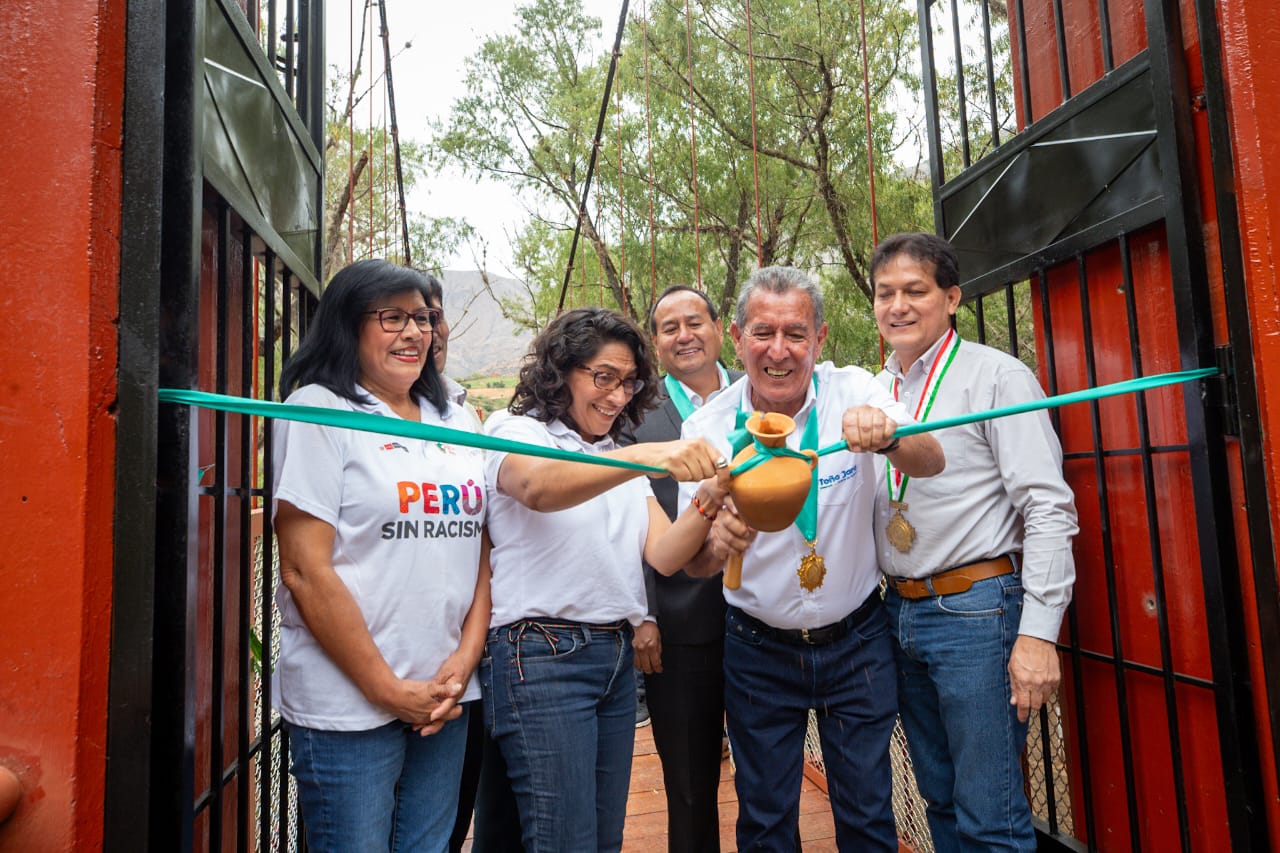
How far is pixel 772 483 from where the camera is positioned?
50.5 inches

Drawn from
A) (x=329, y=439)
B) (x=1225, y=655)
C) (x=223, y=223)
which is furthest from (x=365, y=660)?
(x=1225, y=655)

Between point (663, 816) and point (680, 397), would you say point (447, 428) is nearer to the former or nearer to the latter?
point (680, 397)

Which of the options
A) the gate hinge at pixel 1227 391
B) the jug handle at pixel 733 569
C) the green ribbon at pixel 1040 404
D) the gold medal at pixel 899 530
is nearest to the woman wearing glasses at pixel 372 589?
the jug handle at pixel 733 569

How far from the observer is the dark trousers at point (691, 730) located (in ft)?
6.57

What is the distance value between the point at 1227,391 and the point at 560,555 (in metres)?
1.22

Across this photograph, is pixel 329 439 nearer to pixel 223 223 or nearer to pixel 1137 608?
pixel 223 223

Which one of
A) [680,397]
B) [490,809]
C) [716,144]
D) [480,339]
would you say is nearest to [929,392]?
[680,397]

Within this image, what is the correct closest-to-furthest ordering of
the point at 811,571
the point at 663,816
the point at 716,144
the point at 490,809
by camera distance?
1. the point at 811,571
2. the point at 490,809
3. the point at 663,816
4. the point at 716,144

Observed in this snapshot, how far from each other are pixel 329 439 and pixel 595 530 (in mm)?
554

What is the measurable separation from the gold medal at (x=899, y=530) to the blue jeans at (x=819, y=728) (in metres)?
0.17

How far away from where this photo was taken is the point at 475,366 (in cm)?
7219

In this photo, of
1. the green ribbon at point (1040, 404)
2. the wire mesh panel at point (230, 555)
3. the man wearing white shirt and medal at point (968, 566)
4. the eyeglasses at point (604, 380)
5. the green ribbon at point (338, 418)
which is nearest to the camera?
the green ribbon at point (338, 418)

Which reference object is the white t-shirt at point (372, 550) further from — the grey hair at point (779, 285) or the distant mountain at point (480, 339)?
the distant mountain at point (480, 339)

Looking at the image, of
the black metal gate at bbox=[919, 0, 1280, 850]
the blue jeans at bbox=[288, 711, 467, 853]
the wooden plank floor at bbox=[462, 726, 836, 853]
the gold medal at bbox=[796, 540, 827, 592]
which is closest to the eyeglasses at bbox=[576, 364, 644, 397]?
the gold medal at bbox=[796, 540, 827, 592]
